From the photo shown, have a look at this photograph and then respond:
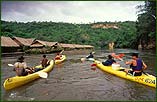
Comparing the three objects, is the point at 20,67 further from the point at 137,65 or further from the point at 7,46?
the point at 7,46

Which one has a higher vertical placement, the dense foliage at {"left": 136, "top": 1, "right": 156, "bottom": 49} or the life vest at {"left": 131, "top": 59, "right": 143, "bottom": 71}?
the dense foliage at {"left": 136, "top": 1, "right": 156, "bottom": 49}

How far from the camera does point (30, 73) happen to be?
11.4 metres

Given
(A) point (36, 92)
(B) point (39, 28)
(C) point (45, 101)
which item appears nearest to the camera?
(C) point (45, 101)

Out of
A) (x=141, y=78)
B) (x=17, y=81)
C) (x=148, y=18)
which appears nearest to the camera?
(x=17, y=81)

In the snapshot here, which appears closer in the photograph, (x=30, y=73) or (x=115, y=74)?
(x=30, y=73)

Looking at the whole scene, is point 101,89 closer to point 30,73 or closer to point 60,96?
point 60,96

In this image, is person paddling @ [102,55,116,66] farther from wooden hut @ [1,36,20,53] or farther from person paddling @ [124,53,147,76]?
wooden hut @ [1,36,20,53]

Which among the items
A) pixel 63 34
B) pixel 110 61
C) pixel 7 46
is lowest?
pixel 110 61

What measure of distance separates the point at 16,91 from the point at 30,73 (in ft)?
8.04

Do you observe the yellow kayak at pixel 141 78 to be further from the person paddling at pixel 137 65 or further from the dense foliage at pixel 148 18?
the dense foliage at pixel 148 18

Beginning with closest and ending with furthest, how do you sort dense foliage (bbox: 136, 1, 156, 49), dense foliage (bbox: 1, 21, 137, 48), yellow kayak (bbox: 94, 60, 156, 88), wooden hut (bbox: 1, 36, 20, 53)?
yellow kayak (bbox: 94, 60, 156, 88)
wooden hut (bbox: 1, 36, 20, 53)
dense foliage (bbox: 136, 1, 156, 49)
dense foliage (bbox: 1, 21, 137, 48)

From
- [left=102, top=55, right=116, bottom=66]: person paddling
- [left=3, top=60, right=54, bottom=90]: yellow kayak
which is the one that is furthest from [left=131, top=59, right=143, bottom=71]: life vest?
[left=3, top=60, right=54, bottom=90]: yellow kayak

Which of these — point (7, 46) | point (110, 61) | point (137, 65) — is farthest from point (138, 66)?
point (7, 46)

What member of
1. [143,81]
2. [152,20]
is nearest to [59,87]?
[143,81]
